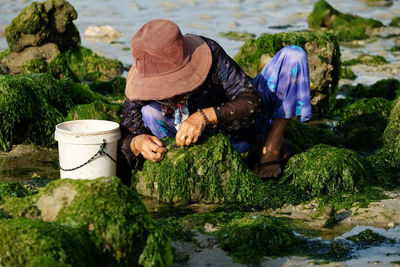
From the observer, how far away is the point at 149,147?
4.96 m

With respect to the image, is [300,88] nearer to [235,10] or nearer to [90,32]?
[90,32]

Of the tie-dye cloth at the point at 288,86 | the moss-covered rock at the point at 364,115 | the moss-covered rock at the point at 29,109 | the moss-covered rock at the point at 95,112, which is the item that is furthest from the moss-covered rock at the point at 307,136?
the moss-covered rock at the point at 29,109

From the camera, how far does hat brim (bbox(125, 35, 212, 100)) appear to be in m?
4.51

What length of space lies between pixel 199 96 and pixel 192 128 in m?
0.42

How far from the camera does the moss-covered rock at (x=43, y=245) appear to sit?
2.83m

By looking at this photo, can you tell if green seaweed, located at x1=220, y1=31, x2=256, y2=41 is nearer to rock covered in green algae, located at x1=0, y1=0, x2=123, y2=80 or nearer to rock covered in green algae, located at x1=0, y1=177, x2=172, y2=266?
rock covered in green algae, located at x1=0, y1=0, x2=123, y2=80

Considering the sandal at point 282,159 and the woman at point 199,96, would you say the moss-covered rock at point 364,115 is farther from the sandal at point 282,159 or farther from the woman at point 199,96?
the woman at point 199,96

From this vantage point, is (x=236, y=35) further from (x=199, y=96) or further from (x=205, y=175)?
(x=205, y=175)

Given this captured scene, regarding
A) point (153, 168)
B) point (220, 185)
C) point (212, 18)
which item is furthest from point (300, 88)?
point (212, 18)

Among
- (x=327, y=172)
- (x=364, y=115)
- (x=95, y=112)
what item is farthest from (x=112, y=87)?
(x=327, y=172)

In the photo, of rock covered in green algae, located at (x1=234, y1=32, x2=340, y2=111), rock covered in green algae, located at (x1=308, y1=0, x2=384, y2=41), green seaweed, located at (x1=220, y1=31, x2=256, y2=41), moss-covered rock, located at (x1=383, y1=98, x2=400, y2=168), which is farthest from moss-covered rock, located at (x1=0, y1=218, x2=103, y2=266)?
rock covered in green algae, located at (x1=308, y1=0, x2=384, y2=41)

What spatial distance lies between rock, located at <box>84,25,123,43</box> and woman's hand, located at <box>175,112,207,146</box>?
30.4 feet

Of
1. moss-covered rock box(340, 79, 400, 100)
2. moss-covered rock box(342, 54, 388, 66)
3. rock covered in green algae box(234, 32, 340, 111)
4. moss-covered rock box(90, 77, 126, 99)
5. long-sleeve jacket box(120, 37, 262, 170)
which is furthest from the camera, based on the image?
moss-covered rock box(342, 54, 388, 66)

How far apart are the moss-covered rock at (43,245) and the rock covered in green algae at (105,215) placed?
66 mm
